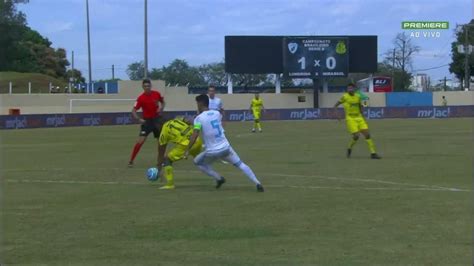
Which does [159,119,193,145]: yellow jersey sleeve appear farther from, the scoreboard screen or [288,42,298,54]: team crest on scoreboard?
[288,42,298,54]: team crest on scoreboard

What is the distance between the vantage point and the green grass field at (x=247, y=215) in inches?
301

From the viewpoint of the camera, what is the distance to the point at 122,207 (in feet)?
36.0

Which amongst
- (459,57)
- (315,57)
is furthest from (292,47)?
(459,57)

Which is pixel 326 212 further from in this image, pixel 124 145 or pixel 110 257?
pixel 124 145

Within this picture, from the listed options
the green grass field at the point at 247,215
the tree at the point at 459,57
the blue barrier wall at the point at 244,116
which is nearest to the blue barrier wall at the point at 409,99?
the blue barrier wall at the point at 244,116

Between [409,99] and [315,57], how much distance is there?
528 inches

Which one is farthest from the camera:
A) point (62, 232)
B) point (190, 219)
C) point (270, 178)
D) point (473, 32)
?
point (473, 32)

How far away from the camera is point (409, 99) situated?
76.2 meters

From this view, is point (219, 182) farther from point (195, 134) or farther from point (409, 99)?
point (409, 99)

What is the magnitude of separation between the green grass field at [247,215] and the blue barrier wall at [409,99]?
58457 millimetres

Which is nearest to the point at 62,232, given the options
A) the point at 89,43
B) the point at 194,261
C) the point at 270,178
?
the point at 194,261

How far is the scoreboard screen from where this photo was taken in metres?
67.9

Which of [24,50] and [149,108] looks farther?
[24,50]

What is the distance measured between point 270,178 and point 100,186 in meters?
3.19
